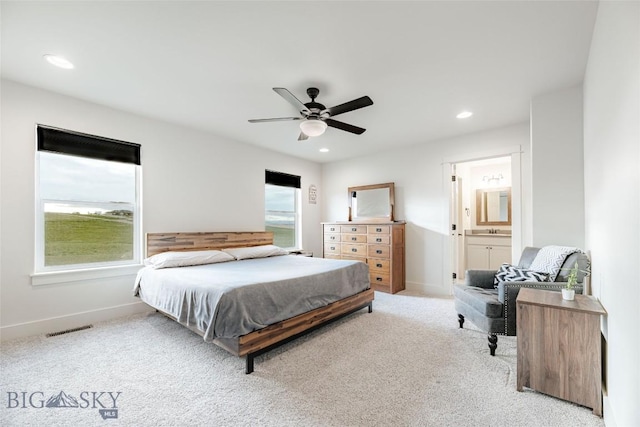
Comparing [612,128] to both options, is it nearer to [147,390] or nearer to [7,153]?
[147,390]

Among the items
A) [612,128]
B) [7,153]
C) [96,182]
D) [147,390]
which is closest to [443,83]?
[612,128]

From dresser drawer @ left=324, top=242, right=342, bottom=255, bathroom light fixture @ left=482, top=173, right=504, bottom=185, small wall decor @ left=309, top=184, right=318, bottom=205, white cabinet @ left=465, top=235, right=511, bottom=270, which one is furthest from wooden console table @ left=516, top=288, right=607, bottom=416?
small wall decor @ left=309, top=184, right=318, bottom=205

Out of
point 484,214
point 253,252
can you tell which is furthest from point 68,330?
point 484,214

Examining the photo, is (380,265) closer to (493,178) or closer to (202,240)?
(202,240)

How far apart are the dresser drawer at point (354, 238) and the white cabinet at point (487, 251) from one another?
7.86ft

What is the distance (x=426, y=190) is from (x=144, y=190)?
4.27m

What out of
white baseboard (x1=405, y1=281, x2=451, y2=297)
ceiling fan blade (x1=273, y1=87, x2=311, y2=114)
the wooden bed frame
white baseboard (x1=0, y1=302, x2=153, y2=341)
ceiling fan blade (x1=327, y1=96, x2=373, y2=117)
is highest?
ceiling fan blade (x1=273, y1=87, x2=311, y2=114)

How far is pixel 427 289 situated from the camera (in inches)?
183

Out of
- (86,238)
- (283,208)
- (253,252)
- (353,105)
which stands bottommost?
(253,252)

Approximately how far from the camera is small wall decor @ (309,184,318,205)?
6.00 meters

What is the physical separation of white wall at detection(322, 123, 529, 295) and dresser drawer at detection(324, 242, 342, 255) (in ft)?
4.15

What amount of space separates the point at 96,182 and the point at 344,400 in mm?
3627

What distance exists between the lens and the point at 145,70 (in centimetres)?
252

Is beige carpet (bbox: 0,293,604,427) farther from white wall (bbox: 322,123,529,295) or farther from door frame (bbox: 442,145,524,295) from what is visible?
white wall (bbox: 322,123,529,295)
